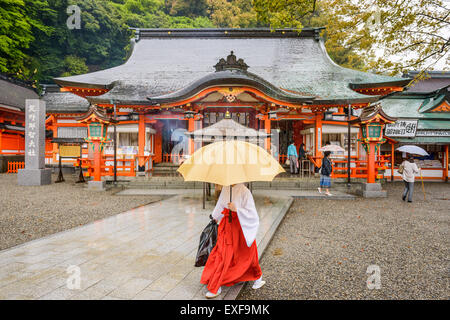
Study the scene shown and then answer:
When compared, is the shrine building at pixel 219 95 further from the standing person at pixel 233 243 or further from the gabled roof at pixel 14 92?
the standing person at pixel 233 243

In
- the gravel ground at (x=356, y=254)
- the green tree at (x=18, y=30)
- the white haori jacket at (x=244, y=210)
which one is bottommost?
the gravel ground at (x=356, y=254)

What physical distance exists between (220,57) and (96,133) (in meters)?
9.65

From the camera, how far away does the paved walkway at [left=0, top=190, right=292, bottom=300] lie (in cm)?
290

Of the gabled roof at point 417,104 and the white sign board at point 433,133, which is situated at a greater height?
the gabled roof at point 417,104

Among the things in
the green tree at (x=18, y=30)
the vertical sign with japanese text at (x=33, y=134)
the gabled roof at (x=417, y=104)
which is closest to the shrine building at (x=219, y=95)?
the vertical sign with japanese text at (x=33, y=134)

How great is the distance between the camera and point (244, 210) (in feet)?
9.21

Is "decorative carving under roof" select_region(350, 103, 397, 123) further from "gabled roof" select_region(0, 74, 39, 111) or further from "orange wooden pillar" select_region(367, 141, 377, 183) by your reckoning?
"gabled roof" select_region(0, 74, 39, 111)

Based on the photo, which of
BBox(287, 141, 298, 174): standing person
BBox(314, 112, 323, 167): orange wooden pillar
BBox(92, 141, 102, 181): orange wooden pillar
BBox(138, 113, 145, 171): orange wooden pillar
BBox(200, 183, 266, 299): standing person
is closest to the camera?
BBox(200, 183, 266, 299): standing person

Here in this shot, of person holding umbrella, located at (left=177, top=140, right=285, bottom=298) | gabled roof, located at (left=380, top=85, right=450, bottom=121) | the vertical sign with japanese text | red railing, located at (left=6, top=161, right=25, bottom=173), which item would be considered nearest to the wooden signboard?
the vertical sign with japanese text

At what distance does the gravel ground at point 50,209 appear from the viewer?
17.5ft

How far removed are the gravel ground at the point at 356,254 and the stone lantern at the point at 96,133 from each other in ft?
26.8

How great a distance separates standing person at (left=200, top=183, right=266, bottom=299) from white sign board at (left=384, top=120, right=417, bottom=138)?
16.0 meters
